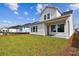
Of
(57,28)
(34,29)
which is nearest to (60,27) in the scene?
(57,28)

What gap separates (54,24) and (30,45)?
0.45 metres

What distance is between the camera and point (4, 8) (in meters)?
3.45

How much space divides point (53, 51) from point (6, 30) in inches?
28.9

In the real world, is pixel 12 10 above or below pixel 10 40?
above

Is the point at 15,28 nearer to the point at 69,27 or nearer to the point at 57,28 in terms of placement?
the point at 57,28

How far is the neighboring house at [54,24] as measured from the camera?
11.3ft

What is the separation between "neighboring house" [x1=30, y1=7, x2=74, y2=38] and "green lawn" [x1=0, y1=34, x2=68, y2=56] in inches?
3.4

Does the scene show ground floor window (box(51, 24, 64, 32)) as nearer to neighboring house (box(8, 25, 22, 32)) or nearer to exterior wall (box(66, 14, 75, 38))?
exterior wall (box(66, 14, 75, 38))

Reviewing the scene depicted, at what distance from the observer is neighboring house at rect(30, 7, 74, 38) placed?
3.44 metres

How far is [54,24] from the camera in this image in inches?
139

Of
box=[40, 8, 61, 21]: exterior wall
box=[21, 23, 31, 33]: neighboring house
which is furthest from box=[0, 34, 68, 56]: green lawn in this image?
box=[40, 8, 61, 21]: exterior wall

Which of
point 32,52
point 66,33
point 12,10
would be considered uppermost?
point 12,10

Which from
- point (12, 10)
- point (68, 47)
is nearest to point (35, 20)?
point (12, 10)

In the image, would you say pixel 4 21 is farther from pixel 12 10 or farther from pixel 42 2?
pixel 42 2
